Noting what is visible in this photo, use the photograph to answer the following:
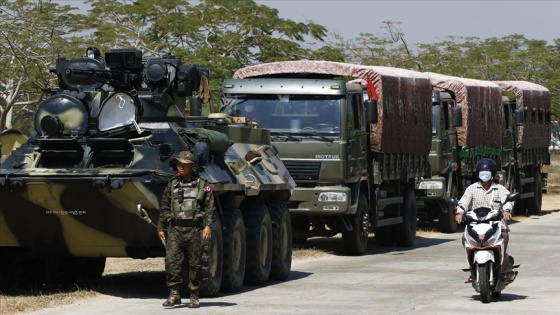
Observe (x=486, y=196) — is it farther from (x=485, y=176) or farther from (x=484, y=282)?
(x=484, y=282)

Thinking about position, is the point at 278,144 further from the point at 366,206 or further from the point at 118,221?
the point at 118,221

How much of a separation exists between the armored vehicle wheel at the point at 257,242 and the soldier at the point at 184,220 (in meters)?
2.54

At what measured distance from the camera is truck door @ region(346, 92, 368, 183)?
22062 millimetres

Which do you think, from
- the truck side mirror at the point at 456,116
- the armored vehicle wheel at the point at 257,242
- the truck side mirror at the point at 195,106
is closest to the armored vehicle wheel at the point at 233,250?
the armored vehicle wheel at the point at 257,242

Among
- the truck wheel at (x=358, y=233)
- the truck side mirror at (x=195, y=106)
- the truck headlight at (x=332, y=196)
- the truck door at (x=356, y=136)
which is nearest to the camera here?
the truck side mirror at (x=195, y=106)

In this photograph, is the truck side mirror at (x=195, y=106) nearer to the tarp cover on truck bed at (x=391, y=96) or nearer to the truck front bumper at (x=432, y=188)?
the tarp cover on truck bed at (x=391, y=96)

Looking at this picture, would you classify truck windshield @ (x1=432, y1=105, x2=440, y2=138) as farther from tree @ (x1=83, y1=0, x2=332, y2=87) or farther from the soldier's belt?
the soldier's belt

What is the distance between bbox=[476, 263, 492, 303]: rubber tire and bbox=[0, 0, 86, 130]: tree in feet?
55.6

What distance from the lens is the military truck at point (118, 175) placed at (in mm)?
14648

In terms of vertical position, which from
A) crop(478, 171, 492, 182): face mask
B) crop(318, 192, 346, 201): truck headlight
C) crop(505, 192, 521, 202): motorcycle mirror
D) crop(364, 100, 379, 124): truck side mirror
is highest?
crop(364, 100, 379, 124): truck side mirror

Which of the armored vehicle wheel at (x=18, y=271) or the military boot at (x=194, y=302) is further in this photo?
the armored vehicle wheel at (x=18, y=271)

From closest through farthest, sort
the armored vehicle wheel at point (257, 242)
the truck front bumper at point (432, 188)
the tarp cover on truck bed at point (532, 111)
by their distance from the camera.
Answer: the armored vehicle wheel at point (257, 242) < the truck front bumper at point (432, 188) < the tarp cover on truck bed at point (532, 111)

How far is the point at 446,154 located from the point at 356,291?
1351 cm

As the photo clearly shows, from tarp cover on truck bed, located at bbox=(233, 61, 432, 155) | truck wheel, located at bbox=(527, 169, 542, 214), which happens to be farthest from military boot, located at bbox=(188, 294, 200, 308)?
truck wheel, located at bbox=(527, 169, 542, 214)
